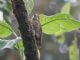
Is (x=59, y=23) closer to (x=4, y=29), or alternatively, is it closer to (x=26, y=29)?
(x=4, y=29)

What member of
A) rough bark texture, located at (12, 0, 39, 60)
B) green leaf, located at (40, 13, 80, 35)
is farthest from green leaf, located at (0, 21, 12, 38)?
rough bark texture, located at (12, 0, 39, 60)

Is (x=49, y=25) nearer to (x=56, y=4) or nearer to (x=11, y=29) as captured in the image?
(x=11, y=29)

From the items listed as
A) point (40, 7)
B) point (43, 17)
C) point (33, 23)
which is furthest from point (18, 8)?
point (40, 7)

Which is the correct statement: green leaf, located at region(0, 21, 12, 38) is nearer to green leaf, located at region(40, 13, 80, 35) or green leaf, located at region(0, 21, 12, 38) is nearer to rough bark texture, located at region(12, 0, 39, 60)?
green leaf, located at region(40, 13, 80, 35)

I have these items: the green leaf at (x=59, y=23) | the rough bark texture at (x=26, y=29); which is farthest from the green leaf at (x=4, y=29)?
the rough bark texture at (x=26, y=29)

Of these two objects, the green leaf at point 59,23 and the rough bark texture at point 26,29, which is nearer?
the rough bark texture at point 26,29

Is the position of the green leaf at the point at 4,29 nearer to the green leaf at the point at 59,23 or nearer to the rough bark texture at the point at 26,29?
the green leaf at the point at 59,23
